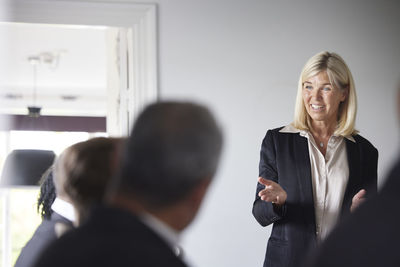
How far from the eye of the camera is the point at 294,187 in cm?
260

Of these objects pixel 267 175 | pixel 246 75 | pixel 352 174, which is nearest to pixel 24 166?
pixel 246 75

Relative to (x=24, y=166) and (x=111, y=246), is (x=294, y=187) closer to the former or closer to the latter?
(x=111, y=246)

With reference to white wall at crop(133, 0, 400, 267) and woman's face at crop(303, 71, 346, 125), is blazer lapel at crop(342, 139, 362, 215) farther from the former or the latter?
white wall at crop(133, 0, 400, 267)

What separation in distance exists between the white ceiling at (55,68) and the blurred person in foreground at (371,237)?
327 centimetres

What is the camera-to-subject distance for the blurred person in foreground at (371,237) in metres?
1.00

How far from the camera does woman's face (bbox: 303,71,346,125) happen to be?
8.92 feet

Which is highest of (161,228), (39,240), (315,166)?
(161,228)

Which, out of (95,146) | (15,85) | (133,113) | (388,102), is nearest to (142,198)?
(95,146)

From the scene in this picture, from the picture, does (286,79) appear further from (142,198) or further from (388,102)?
(142,198)

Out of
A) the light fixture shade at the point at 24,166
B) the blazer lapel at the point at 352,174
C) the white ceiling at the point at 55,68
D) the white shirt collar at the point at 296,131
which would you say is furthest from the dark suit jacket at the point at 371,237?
the light fixture shade at the point at 24,166

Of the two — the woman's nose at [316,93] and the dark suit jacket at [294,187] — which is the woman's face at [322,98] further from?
the dark suit jacket at [294,187]

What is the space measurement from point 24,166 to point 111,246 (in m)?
4.34

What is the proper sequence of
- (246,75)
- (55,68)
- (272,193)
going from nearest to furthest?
1. (272,193)
2. (246,75)
3. (55,68)

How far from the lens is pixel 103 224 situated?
101 centimetres
